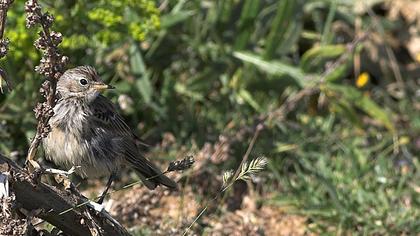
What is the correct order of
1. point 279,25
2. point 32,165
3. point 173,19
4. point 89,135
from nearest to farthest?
1. point 32,165
2. point 89,135
3. point 173,19
4. point 279,25

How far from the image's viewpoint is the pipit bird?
498cm

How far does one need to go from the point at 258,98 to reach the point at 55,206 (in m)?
3.84

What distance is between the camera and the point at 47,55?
3477 mm

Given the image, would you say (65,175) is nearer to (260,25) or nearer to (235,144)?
(235,144)

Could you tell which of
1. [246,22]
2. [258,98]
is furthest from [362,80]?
[246,22]

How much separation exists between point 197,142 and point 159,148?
309 millimetres

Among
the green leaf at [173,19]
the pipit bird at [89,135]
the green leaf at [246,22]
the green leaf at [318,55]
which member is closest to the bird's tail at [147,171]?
the pipit bird at [89,135]

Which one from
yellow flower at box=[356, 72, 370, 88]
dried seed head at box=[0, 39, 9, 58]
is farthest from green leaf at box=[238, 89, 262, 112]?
dried seed head at box=[0, 39, 9, 58]

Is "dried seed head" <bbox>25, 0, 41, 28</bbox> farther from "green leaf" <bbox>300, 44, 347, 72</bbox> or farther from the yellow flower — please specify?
the yellow flower

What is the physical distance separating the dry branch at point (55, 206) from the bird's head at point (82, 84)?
1.15 m

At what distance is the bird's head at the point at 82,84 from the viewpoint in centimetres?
518

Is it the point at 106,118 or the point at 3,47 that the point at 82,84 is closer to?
the point at 106,118

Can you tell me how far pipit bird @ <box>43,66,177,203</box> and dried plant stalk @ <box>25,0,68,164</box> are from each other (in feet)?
4.38

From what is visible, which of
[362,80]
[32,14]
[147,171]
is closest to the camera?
Answer: [32,14]
